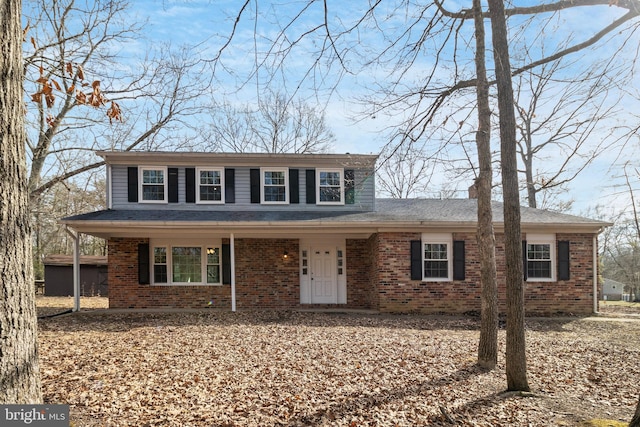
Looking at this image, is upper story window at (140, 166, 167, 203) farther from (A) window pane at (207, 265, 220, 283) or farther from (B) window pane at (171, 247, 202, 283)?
(A) window pane at (207, 265, 220, 283)

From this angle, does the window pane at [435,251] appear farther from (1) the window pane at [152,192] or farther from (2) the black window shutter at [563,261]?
(1) the window pane at [152,192]

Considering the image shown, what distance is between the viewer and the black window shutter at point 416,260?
1312cm

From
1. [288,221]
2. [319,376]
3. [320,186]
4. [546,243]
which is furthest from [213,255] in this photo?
[546,243]

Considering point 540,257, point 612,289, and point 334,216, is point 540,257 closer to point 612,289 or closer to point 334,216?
point 334,216

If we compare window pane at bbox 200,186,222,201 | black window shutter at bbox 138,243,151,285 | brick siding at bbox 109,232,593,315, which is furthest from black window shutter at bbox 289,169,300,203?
black window shutter at bbox 138,243,151,285

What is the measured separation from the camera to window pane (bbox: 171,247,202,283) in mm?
14266

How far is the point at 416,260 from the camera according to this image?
13.1 metres

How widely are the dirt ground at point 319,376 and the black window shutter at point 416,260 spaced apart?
9.37 ft

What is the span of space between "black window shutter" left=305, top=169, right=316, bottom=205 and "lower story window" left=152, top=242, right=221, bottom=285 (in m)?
3.50

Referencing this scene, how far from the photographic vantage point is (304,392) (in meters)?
5.13

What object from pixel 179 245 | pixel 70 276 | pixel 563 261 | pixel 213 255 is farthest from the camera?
pixel 70 276

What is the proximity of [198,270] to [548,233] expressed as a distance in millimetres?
11570

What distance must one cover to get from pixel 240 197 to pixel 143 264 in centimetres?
381

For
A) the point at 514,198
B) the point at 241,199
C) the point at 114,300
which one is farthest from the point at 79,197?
the point at 514,198
